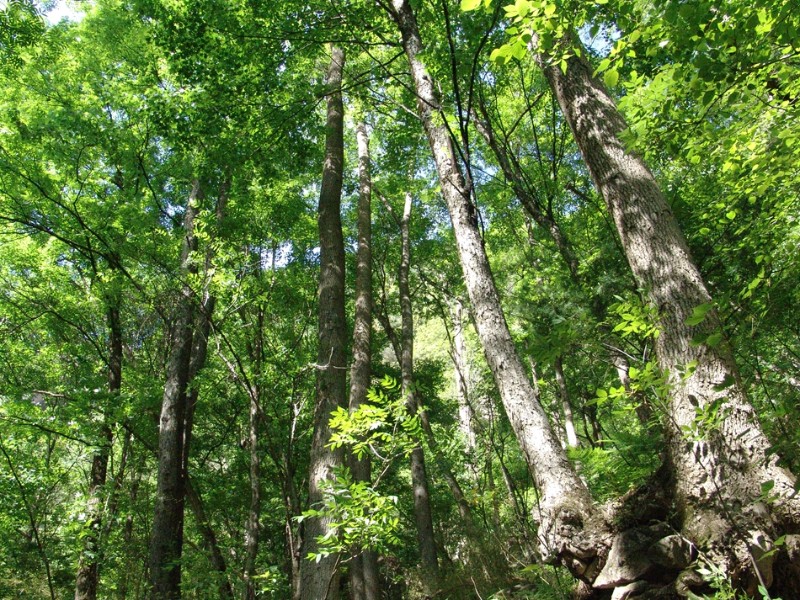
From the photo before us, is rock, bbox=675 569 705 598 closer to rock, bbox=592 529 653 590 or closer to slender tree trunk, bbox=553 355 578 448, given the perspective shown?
rock, bbox=592 529 653 590

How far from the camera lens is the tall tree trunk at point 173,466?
22.3ft

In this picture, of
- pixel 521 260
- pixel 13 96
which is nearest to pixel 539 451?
pixel 521 260

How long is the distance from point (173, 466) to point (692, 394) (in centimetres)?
724

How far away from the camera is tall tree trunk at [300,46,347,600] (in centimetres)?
429

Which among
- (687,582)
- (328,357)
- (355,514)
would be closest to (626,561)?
(687,582)

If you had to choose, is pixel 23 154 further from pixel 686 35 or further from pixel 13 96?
pixel 686 35

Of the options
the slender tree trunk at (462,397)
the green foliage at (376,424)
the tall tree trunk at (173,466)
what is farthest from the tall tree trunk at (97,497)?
the slender tree trunk at (462,397)

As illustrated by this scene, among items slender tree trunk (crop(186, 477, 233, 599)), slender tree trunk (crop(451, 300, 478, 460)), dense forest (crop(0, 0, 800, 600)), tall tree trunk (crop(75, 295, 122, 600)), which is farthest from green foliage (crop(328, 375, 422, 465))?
tall tree trunk (crop(75, 295, 122, 600))

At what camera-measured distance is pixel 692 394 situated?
2727mm

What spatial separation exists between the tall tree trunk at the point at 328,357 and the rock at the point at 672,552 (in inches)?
81.3

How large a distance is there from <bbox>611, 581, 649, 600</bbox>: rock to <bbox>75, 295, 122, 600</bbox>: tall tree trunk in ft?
25.1

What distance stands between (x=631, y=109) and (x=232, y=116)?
4.77 meters

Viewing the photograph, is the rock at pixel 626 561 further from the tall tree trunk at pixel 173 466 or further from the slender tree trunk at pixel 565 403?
the slender tree trunk at pixel 565 403

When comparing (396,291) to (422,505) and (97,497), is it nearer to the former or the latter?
(422,505)
